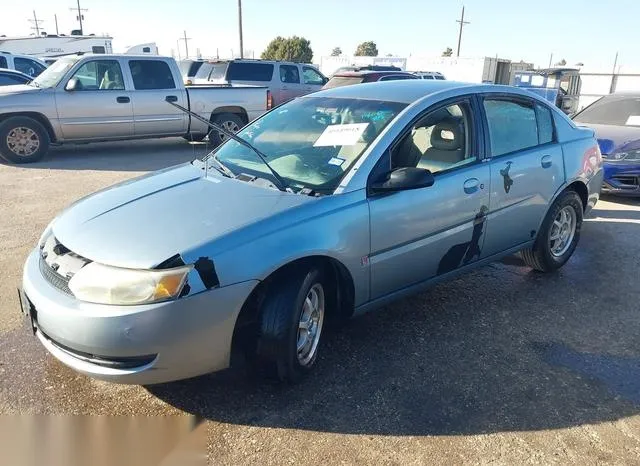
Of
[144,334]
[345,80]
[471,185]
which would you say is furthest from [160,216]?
[345,80]

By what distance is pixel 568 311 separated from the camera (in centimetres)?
412

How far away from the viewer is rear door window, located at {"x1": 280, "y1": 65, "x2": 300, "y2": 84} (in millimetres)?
14984

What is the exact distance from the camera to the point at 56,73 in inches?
384

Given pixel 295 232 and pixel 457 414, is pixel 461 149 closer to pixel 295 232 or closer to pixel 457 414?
pixel 295 232

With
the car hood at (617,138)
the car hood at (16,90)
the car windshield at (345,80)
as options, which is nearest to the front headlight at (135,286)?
the car hood at (617,138)

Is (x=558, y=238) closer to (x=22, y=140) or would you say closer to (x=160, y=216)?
(x=160, y=216)

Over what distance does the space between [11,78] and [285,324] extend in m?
11.4

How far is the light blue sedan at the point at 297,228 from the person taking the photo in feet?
8.38

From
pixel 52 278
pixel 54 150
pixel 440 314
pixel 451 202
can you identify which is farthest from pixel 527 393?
pixel 54 150

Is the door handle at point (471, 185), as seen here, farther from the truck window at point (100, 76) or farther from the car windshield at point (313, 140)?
the truck window at point (100, 76)

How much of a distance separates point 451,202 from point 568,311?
1.40 metres

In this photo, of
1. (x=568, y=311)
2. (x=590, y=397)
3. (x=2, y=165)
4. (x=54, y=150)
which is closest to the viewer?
(x=590, y=397)

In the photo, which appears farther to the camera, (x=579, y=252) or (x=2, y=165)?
(x=2, y=165)

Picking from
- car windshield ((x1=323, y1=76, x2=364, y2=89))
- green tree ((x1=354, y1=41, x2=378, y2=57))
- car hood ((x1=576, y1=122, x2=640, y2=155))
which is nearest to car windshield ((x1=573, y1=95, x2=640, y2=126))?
car hood ((x1=576, y1=122, x2=640, y2=155))
